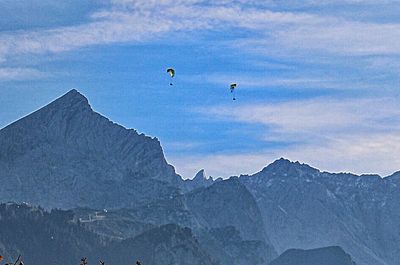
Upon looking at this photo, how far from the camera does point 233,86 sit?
16275cm

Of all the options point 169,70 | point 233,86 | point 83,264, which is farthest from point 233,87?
point 83,264

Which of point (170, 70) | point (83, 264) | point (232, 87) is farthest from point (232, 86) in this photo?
point (83, 264)

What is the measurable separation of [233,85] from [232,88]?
189 inches

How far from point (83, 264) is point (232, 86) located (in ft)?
386

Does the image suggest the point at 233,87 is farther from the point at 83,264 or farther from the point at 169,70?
the point at 83,264

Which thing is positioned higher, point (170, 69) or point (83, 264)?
point (170, 69)

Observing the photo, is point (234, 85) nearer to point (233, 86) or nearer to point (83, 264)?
point (233, 86)

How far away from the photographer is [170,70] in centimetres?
16425

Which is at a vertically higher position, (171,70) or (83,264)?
(171,70)

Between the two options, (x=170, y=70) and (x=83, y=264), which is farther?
(x=170, y=70)

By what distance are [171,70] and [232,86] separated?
12.0 m

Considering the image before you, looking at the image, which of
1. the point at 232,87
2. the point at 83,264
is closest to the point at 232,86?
the point at 232,87

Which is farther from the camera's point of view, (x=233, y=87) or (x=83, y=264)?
(x=233, y=87)

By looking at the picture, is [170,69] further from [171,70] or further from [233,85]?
[233,85]
